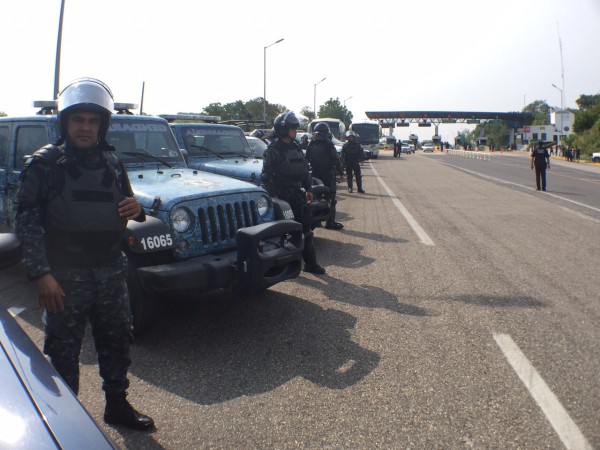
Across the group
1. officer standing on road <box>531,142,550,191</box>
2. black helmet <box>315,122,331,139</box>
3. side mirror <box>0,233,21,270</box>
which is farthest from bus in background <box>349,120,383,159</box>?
side mirror <box>0,233,21,270</box>

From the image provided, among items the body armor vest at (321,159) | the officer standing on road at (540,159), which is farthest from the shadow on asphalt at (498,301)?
the officer standing on road at (540,159)

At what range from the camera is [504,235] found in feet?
31.7

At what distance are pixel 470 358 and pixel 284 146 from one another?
3.64 metres

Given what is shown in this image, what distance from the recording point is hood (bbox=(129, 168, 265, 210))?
5013mm

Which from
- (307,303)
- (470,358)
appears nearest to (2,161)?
(307,303)

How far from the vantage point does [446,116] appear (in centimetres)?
12656

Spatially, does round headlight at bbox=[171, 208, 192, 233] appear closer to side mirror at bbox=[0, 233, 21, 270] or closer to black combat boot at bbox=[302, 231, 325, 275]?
black combat boot at bbox=[302, 231, 325, 275]

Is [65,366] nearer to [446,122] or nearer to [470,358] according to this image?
[470,358]

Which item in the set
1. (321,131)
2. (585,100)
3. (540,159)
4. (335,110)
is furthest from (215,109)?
(321,131)

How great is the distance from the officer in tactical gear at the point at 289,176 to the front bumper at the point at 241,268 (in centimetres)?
167

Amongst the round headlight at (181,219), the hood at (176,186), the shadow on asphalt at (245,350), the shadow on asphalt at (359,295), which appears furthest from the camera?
the shadow on asphalt at (359,295)

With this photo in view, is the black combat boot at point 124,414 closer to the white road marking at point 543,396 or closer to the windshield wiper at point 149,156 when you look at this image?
the white road marking at point 543,396

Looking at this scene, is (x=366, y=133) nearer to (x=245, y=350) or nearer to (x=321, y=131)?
(x=321, y=131)

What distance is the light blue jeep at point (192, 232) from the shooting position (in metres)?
4.50
